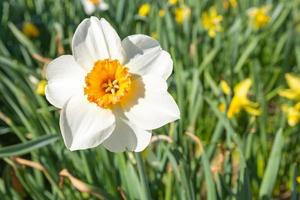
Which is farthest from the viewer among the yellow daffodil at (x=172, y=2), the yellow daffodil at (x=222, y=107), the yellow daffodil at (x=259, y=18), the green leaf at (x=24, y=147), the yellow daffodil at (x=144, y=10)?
the yellow daffodil at (x=172, y=2)

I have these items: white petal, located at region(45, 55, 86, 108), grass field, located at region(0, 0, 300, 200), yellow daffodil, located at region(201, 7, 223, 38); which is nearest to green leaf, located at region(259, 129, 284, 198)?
grass field, located at region(0, 0, 300, 200)

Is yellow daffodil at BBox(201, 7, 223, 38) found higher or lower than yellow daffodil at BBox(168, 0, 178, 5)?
lower

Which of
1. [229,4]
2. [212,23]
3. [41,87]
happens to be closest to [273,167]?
[41,87]

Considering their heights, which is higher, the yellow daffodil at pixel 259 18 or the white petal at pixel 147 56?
the white petal at pixel 147 56

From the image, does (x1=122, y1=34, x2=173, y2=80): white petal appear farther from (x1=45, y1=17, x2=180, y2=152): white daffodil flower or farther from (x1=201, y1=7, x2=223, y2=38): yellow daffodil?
(x1=201, y1=7, x2=223, y2=38): yellow daffodil

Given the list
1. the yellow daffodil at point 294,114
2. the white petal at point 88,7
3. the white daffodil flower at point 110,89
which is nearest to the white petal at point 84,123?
the white daffodil flower at point 110,89

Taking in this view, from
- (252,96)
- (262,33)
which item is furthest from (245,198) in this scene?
(262,33)

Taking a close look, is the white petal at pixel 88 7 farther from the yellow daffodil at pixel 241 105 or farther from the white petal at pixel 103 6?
the yellow daffodil at pixel 241 105
